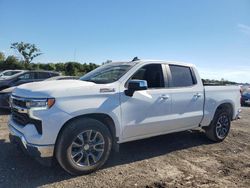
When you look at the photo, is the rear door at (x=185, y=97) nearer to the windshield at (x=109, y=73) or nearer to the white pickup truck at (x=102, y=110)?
the white pickup truck at (x=102, y=110)

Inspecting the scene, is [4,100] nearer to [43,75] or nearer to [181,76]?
[43,75]

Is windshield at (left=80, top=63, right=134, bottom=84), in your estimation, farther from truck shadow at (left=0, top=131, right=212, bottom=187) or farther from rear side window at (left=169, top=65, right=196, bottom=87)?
truck shadow at (left=0, top=131, right=212, bottom=187)

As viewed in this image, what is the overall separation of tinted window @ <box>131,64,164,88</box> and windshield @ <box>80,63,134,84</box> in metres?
0.26

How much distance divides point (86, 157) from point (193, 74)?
3.22 metres

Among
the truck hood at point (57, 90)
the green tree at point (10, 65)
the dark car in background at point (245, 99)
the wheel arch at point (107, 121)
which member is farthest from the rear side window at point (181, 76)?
the green tree at point (10, 65)

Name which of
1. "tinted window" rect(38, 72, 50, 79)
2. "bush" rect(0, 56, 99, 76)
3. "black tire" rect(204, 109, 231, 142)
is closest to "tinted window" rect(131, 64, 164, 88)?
"black tire" rect(204, 109, 231, 142)

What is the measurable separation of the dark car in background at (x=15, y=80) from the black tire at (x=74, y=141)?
607 cm

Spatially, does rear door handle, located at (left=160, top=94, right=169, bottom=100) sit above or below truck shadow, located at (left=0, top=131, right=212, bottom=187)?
above

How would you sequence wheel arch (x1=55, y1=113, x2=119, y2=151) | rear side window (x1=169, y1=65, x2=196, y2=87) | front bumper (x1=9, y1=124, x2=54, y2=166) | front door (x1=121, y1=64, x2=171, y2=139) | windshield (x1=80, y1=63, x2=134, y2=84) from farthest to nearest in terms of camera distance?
rear side window (x1=169, y1=65, x2=196, y2=87), windshield (x1=80, y1=63, x2=134, y2=84), front door (x1=121, y1=64, x2=171, y2=139), wheel arch (x1=55, y1=113, x2=119, y2=151), front bumper (x1=9, y1=124, x2=54, y2=166)

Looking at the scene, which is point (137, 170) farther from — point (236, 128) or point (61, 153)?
point (236, 128)

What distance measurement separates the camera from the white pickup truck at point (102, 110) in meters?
4.07

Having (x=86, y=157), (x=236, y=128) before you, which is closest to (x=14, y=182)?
(x=86, y=157)

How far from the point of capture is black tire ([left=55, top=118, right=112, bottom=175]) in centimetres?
416

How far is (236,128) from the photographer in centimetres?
873
